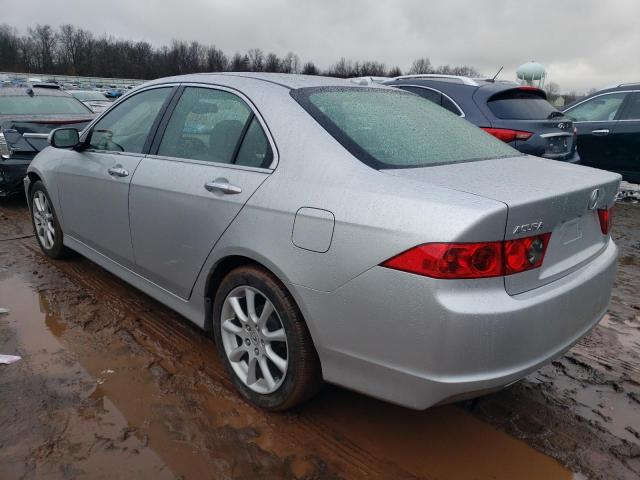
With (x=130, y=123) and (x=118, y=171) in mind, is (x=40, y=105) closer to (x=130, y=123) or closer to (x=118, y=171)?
(x=130, y=123)

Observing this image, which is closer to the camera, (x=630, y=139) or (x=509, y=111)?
(x=509, y=111)

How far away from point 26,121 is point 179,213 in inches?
208

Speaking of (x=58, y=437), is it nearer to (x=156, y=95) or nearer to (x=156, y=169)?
(x=156, y=169)

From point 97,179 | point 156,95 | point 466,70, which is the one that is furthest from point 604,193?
point 466,70

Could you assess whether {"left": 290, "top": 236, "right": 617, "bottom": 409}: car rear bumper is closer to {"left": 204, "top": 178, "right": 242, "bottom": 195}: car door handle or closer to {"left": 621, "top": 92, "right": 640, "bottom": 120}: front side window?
{"left": 204, "top": 178, "right": 242, "bottom": 195}: car door handle

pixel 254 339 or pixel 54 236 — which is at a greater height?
pixel 254 339

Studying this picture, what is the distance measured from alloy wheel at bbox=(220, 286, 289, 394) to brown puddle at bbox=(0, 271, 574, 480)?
17 centimetres

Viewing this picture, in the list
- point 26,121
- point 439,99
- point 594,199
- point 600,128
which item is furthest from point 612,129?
Answer: point 26,121

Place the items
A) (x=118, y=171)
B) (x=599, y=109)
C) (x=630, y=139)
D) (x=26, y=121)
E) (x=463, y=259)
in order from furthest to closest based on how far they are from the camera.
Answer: (x=599, y=109)
(x=630, y=139)
(x=26, y=121)
(x=118, y=171)
(x=463, y=259)

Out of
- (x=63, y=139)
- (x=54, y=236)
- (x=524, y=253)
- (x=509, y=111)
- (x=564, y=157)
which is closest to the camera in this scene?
(x=524, y=253)

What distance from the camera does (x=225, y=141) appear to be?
2.73 m

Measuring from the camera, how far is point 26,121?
6.80 m

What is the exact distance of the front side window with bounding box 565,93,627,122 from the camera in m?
7.93

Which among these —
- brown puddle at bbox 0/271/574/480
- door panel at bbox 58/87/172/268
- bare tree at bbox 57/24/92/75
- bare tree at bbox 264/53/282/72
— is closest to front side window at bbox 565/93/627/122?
brown puddle at bbox 0/271/574/480
